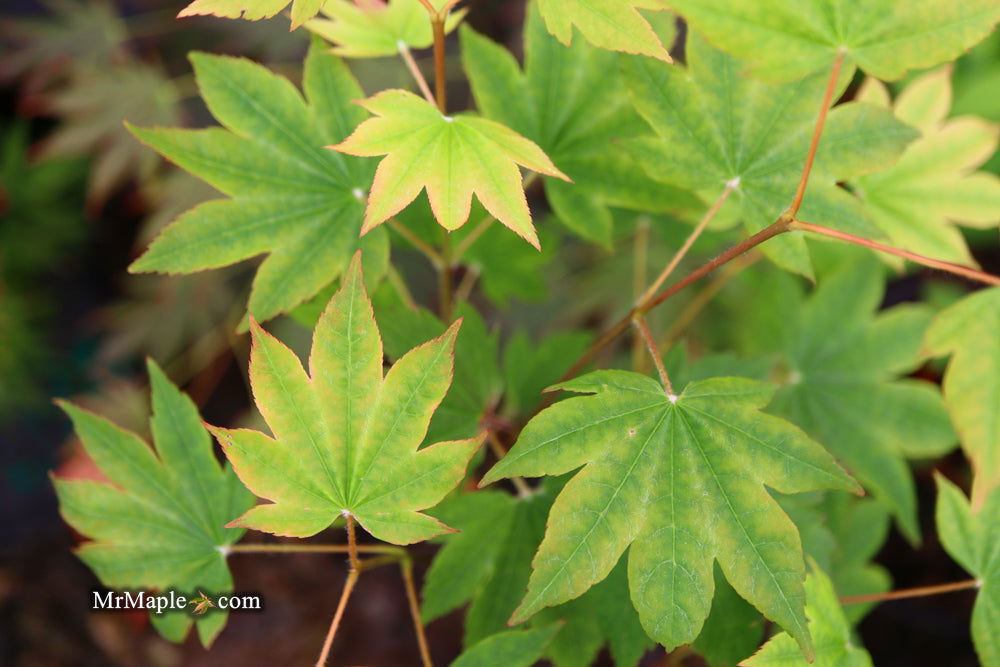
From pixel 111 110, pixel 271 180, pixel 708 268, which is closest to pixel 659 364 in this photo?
pixel 708 268

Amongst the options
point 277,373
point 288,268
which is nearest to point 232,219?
point 288,268

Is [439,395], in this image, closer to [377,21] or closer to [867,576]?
[377,21]

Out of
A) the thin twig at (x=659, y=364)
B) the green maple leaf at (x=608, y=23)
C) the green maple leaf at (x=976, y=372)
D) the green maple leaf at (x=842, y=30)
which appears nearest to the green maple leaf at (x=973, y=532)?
the green maple leaf at (x=976, y=372)

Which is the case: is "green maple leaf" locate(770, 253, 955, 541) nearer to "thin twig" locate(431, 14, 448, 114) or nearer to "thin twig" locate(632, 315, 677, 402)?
Result: "thin twig" locate(632, 315, 677, 402)

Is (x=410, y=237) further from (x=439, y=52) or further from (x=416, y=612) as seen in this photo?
(x=416, y=612)

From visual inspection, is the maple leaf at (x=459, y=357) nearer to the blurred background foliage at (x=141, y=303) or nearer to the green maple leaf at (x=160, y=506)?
the green maple leaf at (x=160, y=506)

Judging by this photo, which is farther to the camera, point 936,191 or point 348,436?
point 936,191

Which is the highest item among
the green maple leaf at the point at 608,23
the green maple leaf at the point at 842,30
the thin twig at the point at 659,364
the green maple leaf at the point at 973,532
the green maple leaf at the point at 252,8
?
the green maple leaf at the point at 252,8
